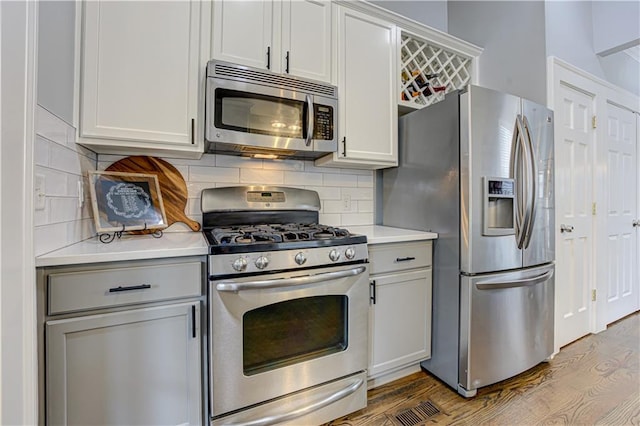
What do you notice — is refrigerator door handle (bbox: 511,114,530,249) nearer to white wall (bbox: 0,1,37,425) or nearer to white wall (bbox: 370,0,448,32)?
white wall (bbox: 370,0,448,32)

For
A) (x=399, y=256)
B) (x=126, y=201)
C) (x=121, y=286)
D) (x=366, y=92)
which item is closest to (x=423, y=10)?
(x=366, y=92)

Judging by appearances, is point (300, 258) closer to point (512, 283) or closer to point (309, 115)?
point (309, 115)

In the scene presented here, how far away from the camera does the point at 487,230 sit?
1664 millimetres

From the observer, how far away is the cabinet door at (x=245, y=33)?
5.16ft

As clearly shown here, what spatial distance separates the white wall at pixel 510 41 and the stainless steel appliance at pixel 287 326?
6.05 feet

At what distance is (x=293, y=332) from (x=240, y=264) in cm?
44

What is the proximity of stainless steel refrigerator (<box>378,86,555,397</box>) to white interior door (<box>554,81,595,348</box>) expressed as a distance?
369mm

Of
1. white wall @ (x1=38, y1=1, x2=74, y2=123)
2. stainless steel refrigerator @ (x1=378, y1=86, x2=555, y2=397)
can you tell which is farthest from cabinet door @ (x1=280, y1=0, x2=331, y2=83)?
white wall @ (x1=38, y1=1, x2=74, y2=123)

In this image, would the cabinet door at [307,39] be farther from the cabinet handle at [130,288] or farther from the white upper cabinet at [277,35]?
the cabinet handle at [130,288]

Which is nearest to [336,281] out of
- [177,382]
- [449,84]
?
[177,382]

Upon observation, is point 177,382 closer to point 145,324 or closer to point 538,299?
point 145,324

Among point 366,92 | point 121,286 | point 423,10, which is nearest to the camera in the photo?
point 121,286

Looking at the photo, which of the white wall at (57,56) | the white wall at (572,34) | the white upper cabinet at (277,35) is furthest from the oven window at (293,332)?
the white wall at (572,34)

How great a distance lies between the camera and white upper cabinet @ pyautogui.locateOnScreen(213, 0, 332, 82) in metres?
1.59
